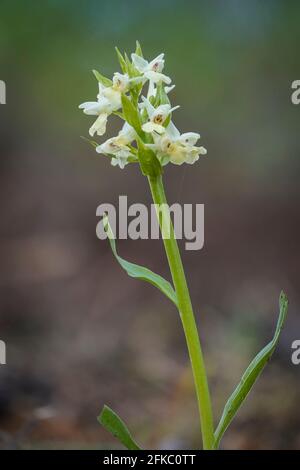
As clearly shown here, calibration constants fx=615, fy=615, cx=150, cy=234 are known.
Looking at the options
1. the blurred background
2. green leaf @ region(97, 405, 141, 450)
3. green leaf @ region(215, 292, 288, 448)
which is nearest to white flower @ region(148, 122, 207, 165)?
green leaf @ region(215, 292, 288, 448)

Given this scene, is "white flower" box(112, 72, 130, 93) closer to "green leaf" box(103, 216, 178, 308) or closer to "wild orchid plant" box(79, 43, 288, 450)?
"wild orchid plant" box(79, 43, 288, 450)

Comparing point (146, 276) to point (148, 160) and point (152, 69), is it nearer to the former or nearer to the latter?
point (148, 160)

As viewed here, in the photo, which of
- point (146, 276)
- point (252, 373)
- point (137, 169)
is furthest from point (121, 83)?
point (137, 169)

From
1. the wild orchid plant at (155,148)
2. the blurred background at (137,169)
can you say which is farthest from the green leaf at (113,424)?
the blurred background at (137,169)

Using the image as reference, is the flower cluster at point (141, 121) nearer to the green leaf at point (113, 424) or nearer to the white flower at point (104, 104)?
the white flower at point (104, 104)

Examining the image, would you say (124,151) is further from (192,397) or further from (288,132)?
(288,132)

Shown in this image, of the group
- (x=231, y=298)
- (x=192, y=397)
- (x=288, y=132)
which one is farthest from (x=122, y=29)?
(x=192, y=397)
